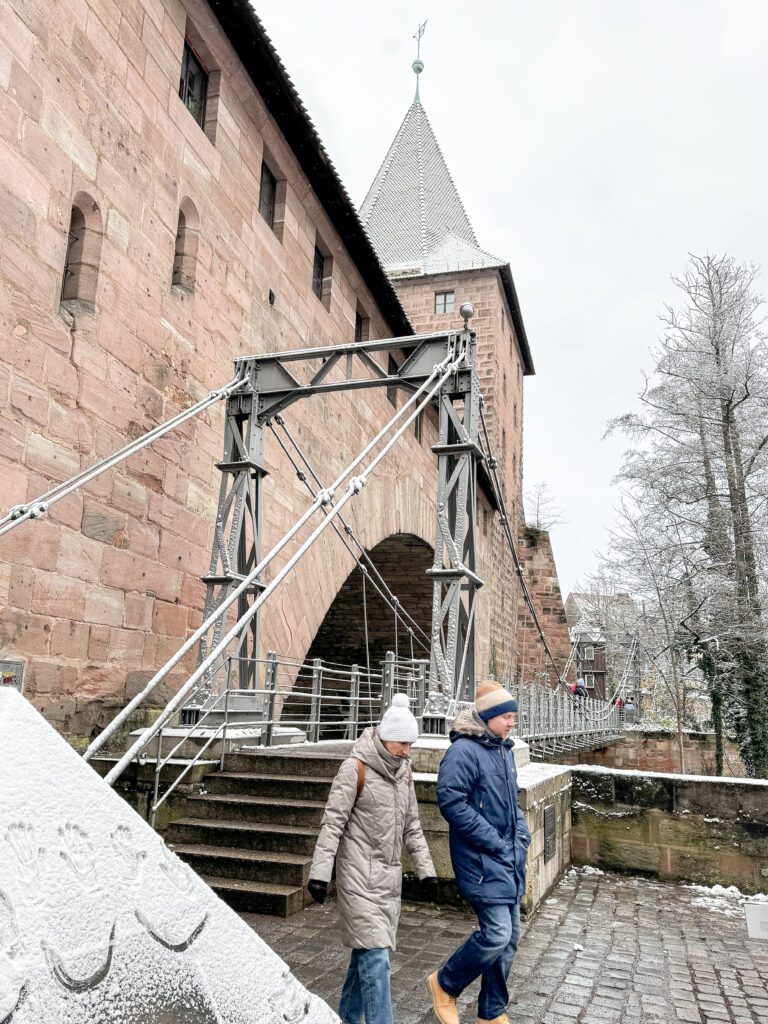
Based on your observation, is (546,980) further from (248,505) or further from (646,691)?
(646,691)

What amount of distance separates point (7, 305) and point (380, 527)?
7.54 meters

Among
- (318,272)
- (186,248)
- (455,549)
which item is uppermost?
(318,272)

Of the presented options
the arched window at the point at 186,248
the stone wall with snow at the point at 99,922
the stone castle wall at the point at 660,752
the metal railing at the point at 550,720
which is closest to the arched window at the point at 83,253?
the arched window at the point at 186,248

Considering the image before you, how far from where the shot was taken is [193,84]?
8430 millimetres

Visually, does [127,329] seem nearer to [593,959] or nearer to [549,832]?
[549,832]

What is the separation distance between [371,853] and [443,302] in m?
21.8

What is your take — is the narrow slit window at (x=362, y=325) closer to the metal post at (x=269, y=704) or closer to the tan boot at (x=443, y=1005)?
the metal post at (x=269, y=704)

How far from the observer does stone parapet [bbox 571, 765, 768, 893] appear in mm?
5883

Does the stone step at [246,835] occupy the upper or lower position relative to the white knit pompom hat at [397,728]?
lower

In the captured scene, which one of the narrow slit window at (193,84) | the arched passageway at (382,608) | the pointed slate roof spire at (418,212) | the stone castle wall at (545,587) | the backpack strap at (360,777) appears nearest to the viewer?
the backpack strap at (360,777)

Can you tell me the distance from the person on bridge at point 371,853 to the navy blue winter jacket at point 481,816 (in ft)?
0.48

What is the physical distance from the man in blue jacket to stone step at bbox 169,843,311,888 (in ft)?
5.43

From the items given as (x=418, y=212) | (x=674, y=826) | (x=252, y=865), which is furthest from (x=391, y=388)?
(x=418, y=212)

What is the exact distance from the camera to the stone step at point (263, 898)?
450cm
